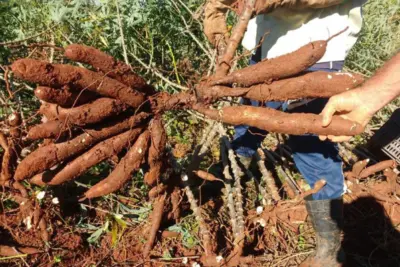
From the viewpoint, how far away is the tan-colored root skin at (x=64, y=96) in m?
1.24

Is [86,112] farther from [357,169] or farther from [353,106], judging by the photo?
[357,169]

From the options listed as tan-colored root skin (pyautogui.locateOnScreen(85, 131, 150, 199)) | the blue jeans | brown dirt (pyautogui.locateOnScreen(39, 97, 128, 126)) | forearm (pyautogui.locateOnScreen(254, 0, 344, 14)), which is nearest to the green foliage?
the blue jeans

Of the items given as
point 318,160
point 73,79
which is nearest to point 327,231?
point 318,160

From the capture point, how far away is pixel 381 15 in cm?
333

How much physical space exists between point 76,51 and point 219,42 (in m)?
0.70

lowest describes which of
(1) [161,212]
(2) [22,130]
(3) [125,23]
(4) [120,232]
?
(4) [120,232]

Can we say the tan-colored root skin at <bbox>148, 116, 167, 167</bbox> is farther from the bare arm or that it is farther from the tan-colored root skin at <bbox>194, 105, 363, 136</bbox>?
the bare arm

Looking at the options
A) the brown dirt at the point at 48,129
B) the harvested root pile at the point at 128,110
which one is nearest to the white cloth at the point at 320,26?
the harvested root pile at the point at 128,110

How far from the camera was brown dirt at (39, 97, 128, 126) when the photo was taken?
137 cm

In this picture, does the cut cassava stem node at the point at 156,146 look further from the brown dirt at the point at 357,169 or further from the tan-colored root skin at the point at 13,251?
the brown dirt at the point at 357,169

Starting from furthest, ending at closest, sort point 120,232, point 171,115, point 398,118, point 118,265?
point 171,115 < point 398,118 < point 120,232 < point 118,265

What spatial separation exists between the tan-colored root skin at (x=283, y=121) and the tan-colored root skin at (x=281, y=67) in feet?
0.35

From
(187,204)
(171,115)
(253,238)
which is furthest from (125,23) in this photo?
(253,238)

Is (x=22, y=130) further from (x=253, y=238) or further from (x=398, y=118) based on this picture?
(x=398, y=118)
